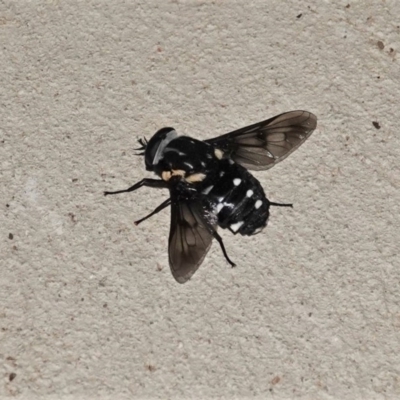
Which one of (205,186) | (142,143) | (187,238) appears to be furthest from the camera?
(142,143)

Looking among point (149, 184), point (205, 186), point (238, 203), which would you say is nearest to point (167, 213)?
point (149, 184)

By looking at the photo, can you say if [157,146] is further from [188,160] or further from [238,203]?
[238,203]

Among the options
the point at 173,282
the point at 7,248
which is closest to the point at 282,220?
the point at 173,282

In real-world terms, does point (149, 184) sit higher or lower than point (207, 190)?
lower

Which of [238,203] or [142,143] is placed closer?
[238,203]

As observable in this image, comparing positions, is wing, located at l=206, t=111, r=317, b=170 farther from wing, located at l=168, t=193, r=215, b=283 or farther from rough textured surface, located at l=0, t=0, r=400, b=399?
wing, located at l=168, t=193, r=215, b=283

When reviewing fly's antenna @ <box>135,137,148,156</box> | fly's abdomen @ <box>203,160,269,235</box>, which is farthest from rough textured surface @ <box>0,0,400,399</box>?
fly's abdomen @ <box>203,160,269,235</box>
